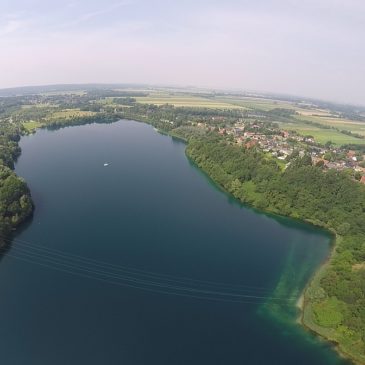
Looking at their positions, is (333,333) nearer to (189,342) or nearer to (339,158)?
(189,342)

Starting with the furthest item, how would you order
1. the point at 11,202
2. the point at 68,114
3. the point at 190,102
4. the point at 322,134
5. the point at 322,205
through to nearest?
1. the point at 190,102
2. the point at 68,114
3. the point at 322,134
4. the point at 322,205
5. the point at 11,202

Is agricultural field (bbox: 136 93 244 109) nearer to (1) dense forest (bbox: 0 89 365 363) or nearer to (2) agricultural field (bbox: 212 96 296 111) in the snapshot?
(2) agricultural field (bbox: 212 96 296 111)

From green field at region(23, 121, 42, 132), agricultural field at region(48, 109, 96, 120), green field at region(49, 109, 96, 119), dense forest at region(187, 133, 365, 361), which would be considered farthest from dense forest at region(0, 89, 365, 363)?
green field at region(49, 109, 96, 119)

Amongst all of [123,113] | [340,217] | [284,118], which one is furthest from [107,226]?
[284,118]

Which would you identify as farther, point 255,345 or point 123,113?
point 123,113

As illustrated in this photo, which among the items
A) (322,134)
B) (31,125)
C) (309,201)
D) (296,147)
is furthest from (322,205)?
(31,125)

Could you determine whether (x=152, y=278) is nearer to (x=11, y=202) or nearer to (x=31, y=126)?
(x=11, y=202)

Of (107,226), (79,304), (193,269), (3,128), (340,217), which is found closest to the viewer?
(79,304)
